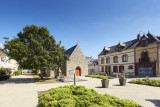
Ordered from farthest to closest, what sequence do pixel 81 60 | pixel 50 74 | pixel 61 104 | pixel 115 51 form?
1. pixel 115 51
2. pixel 81 60
3. pixel 50 74
4. pixel 61 104

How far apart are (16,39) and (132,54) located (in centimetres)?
2804

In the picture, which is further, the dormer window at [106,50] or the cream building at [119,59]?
the dormer window at [106,50]

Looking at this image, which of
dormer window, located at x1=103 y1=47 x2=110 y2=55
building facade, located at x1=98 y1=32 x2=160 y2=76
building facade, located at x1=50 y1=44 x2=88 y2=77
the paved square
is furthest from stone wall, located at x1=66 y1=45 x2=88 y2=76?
the paved square

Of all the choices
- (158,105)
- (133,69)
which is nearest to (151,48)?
(133,69)

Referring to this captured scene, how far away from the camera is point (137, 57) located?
85.3ft

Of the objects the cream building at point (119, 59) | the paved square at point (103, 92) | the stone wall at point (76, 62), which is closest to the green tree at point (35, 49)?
the paved square at point (103, 92)

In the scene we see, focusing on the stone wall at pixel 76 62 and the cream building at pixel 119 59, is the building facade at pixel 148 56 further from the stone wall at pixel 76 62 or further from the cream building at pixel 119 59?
the stone wall at pixel 76 62

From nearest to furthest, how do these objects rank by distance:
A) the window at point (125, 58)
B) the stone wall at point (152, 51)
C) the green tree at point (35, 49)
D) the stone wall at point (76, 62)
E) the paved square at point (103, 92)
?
the paved square at point (103, 92) → the green tree at point (35, 49) → the stone wall at point (152, 51) → the stone wall at point (76, 62) → the window at point (125, 58)

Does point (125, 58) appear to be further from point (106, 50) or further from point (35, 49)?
point (35, 49)

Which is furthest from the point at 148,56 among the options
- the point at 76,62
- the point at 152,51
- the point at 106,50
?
the point at 76,62

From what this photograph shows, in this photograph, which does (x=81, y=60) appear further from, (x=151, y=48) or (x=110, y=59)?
(x=151, y=48)

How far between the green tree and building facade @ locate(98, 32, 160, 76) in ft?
54.9

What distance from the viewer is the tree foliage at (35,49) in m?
14.6

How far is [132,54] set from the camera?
2716 cm
